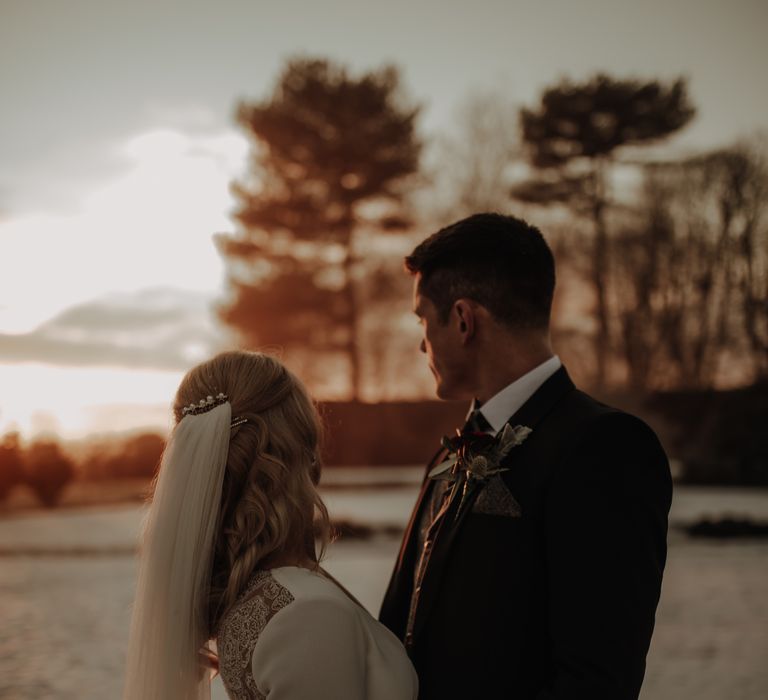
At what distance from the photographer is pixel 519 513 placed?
8.01ft

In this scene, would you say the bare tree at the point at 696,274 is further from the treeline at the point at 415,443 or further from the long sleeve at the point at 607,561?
the long sleeve at the point at 607,561

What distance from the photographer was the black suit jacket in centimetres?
220

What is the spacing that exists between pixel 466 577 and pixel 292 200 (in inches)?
1092

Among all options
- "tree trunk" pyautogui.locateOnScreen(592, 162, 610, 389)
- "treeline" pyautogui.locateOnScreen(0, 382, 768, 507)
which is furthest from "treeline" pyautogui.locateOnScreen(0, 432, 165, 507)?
"tree trunk" pyautogui.locateOnScreen(592, 162, 610, 389)

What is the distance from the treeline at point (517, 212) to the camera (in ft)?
92.2

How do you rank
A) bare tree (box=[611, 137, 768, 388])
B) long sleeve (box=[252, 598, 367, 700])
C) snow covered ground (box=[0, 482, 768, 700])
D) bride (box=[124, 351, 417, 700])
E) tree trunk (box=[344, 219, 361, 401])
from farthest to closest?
tree trunk (box=[344, 219, 361, 401])
bare tree (box=[611, 137, 768, 388])
snow covered ground (box=[0, 482, 768, 700])
bride (box=[124, 351, 417, 700])
long sleeve (box=[252, 598, 367, 700])

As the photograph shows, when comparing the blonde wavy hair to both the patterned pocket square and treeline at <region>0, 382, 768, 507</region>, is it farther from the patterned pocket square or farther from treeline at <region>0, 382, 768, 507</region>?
treeline at <region>0, 382, 768, 507</region>

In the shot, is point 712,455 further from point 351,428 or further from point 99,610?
point 99,610

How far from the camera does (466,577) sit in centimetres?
248

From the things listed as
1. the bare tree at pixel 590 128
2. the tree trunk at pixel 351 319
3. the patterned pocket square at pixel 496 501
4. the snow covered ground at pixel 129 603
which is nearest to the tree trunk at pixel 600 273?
the bare tree at pixel 590 128

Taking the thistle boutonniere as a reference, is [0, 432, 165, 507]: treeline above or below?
below

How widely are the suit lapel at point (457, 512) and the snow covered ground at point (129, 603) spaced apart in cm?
266

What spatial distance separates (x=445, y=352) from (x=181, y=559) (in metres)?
1.05

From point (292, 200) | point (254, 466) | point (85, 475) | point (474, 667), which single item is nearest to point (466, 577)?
point (474, 667)
